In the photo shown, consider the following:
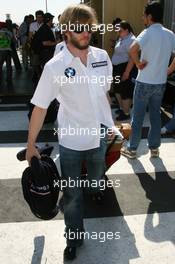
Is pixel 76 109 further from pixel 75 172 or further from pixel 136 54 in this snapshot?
pixel 136 54

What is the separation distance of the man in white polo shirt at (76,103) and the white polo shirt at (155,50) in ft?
6.55

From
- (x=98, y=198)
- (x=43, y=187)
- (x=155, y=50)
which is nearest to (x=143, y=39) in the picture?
(x=155, y=50)

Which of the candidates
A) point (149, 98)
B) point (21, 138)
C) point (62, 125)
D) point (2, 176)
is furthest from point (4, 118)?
point (62, 125)

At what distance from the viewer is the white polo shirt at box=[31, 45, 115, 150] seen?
9.37 ft

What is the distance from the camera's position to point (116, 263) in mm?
3312

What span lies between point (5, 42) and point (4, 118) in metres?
3.77

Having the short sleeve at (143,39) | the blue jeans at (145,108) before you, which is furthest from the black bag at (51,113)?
the short sleeve at (143,39)

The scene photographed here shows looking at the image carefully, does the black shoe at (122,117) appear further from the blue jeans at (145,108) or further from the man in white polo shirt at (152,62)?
the man in white polo shirt at (152,62)

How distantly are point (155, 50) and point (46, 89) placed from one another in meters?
2.49

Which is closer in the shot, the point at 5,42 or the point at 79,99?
the point at 79,99

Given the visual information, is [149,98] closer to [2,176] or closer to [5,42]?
[2,176]

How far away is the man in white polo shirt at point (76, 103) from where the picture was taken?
284 cm

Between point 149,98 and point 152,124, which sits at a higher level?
point 149,98

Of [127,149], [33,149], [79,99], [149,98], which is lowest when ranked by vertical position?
[127,149]
